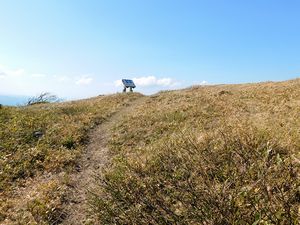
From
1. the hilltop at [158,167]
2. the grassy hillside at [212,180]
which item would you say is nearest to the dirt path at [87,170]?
the hilltop at [158,167]

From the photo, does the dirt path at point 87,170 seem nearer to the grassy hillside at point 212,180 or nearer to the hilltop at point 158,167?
the hilltop at point 158,167

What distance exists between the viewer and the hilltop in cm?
744

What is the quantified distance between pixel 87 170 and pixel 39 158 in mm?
3491

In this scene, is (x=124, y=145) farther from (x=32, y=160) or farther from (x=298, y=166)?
(x=298, y=166)

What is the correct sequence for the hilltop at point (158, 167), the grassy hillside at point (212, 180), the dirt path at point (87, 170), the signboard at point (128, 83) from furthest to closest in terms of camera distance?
the signboard at point (128, 83) < the dirt path at point (87, 170) < the hilltop at point (158, 167) < the grassy hillside at point (212, 180)

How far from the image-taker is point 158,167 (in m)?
12.1

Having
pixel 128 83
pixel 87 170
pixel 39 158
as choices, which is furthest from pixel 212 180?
pixel 128 83

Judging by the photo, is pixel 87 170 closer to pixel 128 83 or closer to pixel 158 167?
pixel 158 167

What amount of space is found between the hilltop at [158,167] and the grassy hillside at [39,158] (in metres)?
0.05

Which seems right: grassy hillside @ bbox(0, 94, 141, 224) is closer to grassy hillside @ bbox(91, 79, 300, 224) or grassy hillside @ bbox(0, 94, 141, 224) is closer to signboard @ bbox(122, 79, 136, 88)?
grassy hillside @ bbox(91, 79, 300, 224)

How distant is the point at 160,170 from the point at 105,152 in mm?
6799

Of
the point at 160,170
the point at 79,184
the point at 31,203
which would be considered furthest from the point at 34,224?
the point at 160,170

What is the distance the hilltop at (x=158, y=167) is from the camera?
7.44 metres

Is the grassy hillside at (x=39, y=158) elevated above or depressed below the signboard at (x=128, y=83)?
below
